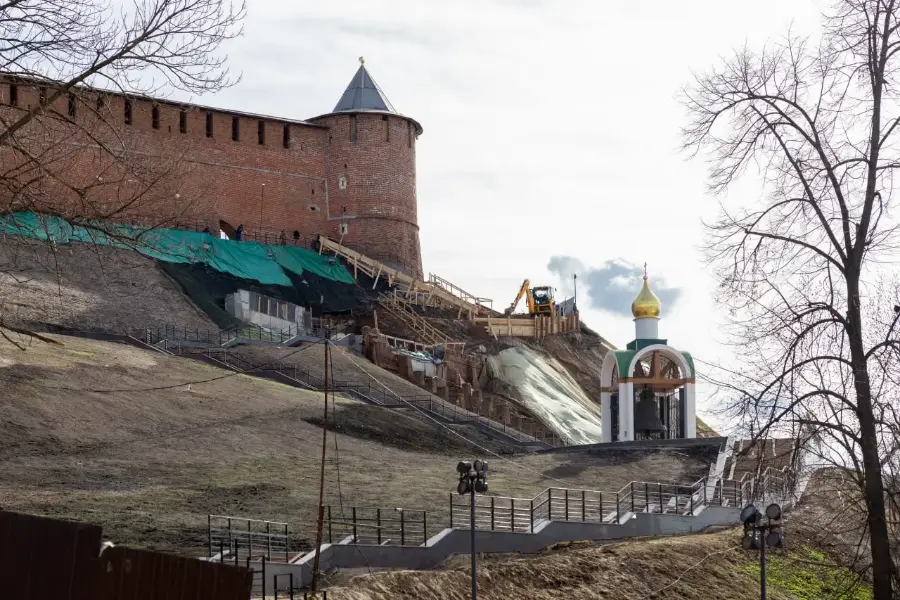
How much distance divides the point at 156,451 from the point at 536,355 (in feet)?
115

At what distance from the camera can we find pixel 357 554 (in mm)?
24484

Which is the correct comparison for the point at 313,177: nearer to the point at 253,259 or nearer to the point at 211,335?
the point at 253,259

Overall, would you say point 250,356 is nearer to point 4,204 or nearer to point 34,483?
point 34,483

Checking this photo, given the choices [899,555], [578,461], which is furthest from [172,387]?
[899,555]

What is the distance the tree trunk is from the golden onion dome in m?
30.2

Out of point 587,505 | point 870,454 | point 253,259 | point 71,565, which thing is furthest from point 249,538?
point 253,259

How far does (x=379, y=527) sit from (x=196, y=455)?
13135mm

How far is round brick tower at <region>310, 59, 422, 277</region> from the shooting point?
74.8 metres

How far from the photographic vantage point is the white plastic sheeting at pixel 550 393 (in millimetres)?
60438

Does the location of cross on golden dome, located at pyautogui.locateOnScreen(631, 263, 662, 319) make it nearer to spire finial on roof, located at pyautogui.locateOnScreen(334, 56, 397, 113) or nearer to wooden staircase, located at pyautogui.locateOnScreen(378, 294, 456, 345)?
wooden staircase, located at pyautogui.locateOnScreen(378, 294, 456, 345)

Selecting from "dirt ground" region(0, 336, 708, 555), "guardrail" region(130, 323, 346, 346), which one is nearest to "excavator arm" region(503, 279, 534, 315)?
"guardrail" region(130, 323, 346, 346)

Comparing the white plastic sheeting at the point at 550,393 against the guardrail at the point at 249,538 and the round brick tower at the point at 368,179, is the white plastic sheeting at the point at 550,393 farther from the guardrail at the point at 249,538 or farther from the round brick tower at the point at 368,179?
the guardrail at the point at 249,538

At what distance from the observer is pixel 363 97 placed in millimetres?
76188

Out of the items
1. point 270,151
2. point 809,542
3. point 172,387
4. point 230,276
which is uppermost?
point 270,151
